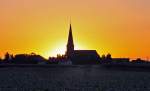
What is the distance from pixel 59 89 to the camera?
64.3 meters

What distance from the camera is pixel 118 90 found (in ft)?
206

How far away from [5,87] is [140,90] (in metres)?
11.3

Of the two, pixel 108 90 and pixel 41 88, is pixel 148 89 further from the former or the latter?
pixel 41 88

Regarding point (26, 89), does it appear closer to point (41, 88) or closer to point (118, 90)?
point (41, 88)

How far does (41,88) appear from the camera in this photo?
2598 inches

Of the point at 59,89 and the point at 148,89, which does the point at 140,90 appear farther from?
the point at 59,89

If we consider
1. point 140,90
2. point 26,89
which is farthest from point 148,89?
point 26,89

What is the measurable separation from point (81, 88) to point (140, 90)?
512 cm

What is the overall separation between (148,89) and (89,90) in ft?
16.9

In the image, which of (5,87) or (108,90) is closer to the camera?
(108,90)

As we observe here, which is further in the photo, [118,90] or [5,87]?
[5,87]

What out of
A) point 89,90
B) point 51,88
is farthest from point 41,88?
point 89,90

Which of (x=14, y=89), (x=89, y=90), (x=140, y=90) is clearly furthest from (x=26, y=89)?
(x=140, y=90)

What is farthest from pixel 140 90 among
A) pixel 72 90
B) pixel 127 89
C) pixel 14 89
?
pixel 14 89
